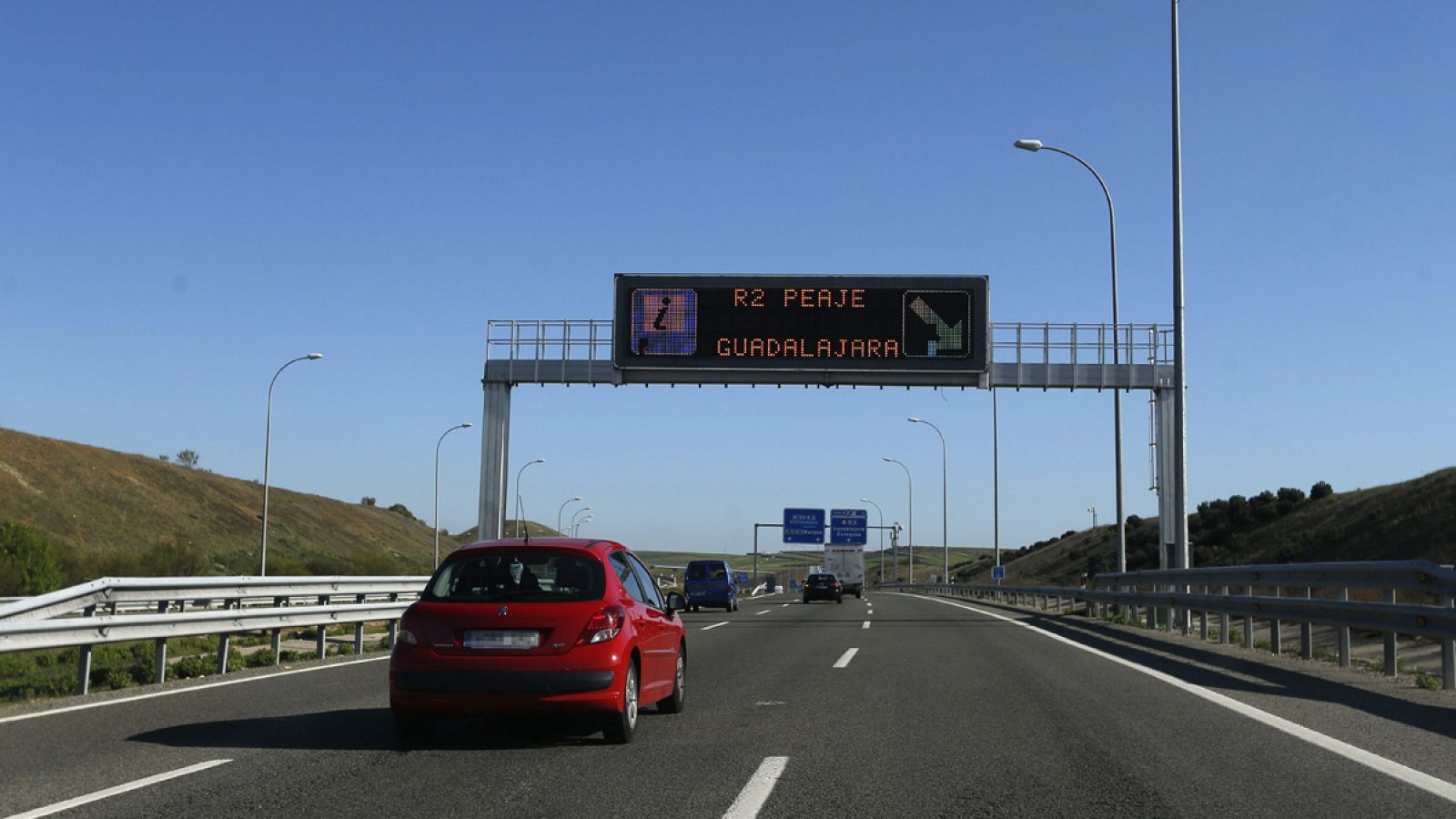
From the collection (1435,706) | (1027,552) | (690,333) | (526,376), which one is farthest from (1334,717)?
(1027,552)

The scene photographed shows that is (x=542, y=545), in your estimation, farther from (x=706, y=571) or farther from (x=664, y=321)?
(x=706, y=571)

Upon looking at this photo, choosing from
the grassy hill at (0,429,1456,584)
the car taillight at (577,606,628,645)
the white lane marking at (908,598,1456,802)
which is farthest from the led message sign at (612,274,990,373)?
the grassy hill at (0,429,1456,584)

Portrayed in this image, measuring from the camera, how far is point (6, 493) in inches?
2894

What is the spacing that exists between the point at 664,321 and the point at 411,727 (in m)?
21.4

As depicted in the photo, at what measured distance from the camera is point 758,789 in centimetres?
679

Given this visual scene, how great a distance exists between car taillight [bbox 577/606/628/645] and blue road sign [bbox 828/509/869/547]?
70.0 meters

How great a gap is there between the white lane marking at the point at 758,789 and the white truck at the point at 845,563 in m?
55.3

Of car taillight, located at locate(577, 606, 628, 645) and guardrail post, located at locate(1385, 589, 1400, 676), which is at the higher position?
car taillight, located at locate(577, 606, 628, 645)

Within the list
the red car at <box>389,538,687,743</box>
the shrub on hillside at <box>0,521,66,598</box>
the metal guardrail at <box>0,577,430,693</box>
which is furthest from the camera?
the shrub on hillside at <box>0,521,66,598</box>

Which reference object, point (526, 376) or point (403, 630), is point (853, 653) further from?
point (526, 376)

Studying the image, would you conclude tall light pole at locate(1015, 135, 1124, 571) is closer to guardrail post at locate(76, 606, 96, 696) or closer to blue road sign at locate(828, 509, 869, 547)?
guardrail post at locate(76, 606, 96, 696)

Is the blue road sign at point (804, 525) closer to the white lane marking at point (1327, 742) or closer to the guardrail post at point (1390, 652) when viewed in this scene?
the white lane marking at point (1327, 742)

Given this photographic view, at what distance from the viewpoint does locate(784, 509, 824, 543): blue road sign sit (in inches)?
3120

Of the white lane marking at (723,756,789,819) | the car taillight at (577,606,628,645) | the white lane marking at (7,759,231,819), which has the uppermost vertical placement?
the car taillight at (577,606,628,645)
